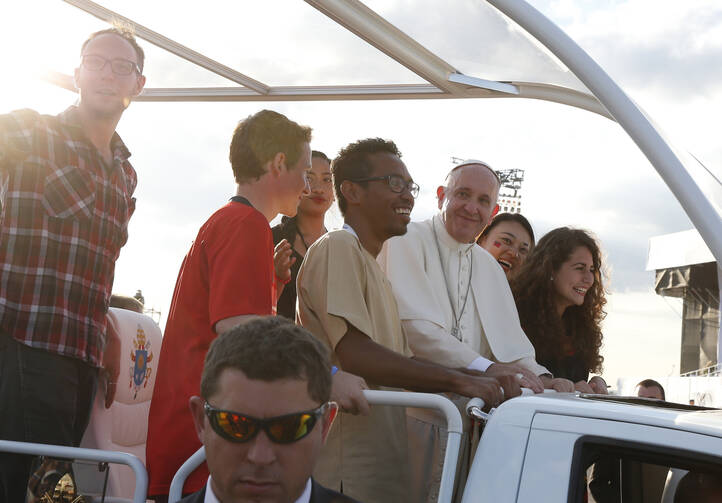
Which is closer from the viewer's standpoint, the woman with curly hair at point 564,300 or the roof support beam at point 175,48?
the woman with curly hair at point 564,300

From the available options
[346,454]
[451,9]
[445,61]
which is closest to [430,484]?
[346,454]

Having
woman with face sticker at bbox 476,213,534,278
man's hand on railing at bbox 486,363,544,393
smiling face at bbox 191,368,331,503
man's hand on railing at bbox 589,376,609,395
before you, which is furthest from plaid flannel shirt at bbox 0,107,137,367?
woman with face sticker at bbox 476,213,534,278

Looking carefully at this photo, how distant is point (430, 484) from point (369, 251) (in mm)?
1208

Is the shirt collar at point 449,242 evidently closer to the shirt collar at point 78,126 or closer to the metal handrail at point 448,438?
the shirt collar at point 78,126

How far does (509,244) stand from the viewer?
637 cm

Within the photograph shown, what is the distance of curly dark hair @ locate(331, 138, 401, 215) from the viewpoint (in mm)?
3867

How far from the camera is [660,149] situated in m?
4.63

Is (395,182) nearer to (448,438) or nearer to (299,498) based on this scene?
(448,438)

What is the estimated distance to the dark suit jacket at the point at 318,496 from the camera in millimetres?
1992

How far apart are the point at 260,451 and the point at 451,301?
2449mm

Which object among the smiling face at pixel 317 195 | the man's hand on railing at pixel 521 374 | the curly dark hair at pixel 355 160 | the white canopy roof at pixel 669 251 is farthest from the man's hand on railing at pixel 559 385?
the white canopy roof at pixel 669 251

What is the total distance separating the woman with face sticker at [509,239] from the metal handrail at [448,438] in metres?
3.73

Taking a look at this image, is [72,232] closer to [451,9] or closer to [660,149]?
[660,149]

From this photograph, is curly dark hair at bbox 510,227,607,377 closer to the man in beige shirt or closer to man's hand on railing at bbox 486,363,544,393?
man's hand on railing at bbox 486,363,544,393
